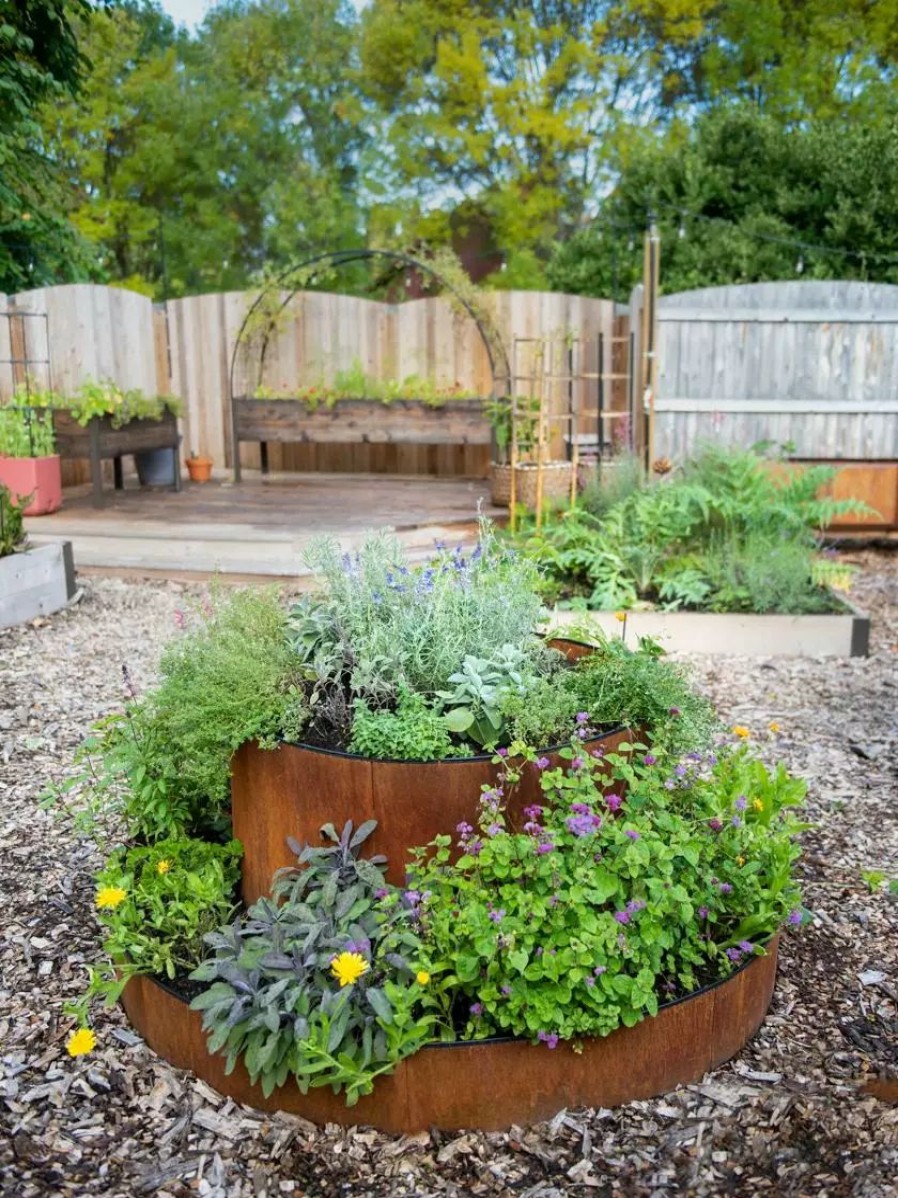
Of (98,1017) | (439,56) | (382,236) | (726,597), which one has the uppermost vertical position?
(439,56)

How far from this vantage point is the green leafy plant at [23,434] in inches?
276

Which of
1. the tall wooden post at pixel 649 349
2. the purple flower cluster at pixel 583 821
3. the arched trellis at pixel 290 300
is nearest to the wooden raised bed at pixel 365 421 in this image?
the arched trellis at pixel 290 300

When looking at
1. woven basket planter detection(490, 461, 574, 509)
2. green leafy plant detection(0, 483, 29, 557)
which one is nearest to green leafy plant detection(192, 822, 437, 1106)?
green leafy plant detection(0, 483, 29, 557)

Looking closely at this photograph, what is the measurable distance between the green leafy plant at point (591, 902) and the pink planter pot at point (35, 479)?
18.8ft

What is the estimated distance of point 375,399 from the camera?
846 cm

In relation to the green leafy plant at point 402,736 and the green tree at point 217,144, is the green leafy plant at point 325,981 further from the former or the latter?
the green tree at point 217,144

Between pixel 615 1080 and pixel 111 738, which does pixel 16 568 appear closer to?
pixel 111 738

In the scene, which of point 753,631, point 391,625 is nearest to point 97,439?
point 753,631

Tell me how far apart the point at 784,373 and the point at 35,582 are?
512cm

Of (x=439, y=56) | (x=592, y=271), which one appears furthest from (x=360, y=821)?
(x=439, y=56)

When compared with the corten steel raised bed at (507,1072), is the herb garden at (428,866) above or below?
above

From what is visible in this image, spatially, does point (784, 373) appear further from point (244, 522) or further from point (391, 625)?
point (391, 625)

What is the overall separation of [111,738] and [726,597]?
123 inches

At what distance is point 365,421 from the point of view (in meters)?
8.43
